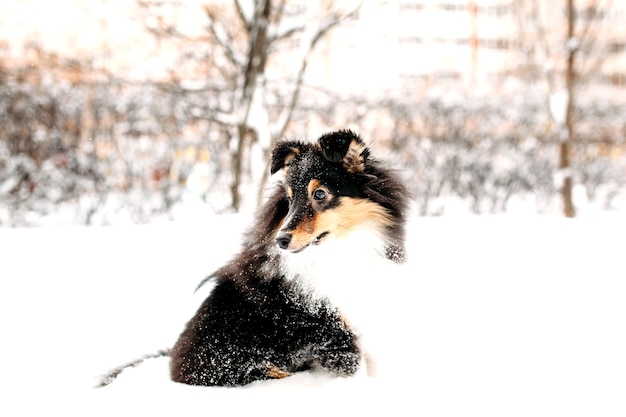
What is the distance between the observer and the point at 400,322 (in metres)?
3.52

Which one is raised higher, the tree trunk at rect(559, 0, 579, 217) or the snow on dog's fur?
the tree trunk at rect(559, 0, 579, 217)

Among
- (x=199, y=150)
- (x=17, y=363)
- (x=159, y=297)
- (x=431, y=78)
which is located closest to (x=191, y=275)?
(x=159, y=297)

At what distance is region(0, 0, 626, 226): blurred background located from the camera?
9414mm

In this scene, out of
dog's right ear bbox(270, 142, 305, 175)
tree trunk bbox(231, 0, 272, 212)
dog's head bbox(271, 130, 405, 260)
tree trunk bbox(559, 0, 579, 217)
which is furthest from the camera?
tree trunk bbox(559, 0, 579, 217)

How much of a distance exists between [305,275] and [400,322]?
2.61ft

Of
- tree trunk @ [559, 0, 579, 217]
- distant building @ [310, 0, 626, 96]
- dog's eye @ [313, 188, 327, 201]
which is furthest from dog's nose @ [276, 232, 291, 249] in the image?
tree trunk @ [559, 0, 579, 217]

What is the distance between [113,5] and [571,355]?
9241 millimetres

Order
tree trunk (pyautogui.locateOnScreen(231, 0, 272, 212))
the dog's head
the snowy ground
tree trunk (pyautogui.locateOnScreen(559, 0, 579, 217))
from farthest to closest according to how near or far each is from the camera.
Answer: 1. tree trunk (pyautogui.locateOnScreen(559, 0, 579, 217))
2. tree trunk (pyautogui.locateOnScreen(231, 0, 272, 212))
3. the dog's head
4. the snowy ground

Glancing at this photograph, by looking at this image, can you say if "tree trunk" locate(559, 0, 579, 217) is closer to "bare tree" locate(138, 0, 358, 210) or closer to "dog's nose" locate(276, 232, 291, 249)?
"bare tree" locate(138, 0, 358, 210)

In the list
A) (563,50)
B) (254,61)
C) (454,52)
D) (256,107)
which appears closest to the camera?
(256,107)

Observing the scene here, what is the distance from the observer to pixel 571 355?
379 cm

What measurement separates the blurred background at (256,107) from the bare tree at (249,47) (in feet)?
0.12

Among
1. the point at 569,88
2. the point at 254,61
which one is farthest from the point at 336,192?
the point at 569,88

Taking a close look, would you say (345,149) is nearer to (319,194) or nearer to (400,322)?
(319,194)
